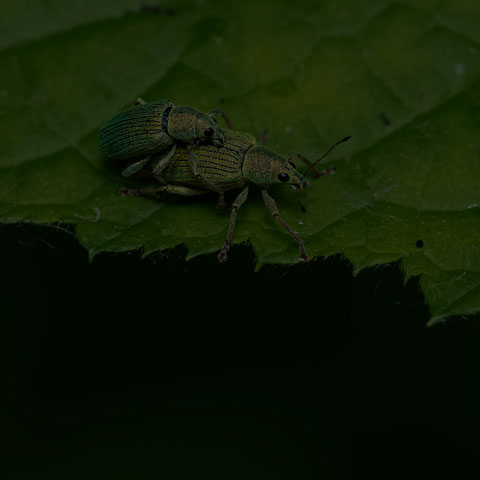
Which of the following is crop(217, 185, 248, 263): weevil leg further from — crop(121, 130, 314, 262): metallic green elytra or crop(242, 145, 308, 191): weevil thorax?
crop(242, 145, 308, 191): weevil thorax

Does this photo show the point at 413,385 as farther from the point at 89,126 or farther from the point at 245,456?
the point at 89,126

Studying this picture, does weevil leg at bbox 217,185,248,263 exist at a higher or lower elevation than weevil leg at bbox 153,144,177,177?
lower

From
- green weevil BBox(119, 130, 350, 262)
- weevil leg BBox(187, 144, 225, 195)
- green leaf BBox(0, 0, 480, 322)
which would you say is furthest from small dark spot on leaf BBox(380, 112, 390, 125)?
weevil leg BBox(187, 144, 225, 195)

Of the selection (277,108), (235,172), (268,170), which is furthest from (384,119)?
(235,172)

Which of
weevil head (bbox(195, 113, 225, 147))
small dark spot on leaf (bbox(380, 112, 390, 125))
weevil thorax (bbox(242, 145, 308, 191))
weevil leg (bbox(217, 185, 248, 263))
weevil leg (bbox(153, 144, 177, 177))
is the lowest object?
weevil leg (bbox(217, 185, 248, 263))

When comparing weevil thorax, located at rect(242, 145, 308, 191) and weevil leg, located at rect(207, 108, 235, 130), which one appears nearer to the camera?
weevil thorax, located at rect(242, 145, 308, 191)

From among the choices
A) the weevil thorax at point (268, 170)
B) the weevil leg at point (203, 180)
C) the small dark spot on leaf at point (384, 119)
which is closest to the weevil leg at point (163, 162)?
the weevil leg at point (203, 180)

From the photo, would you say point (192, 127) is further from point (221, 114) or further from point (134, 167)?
point (134, 167)

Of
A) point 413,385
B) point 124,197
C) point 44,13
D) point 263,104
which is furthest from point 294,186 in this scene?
point 44,13
